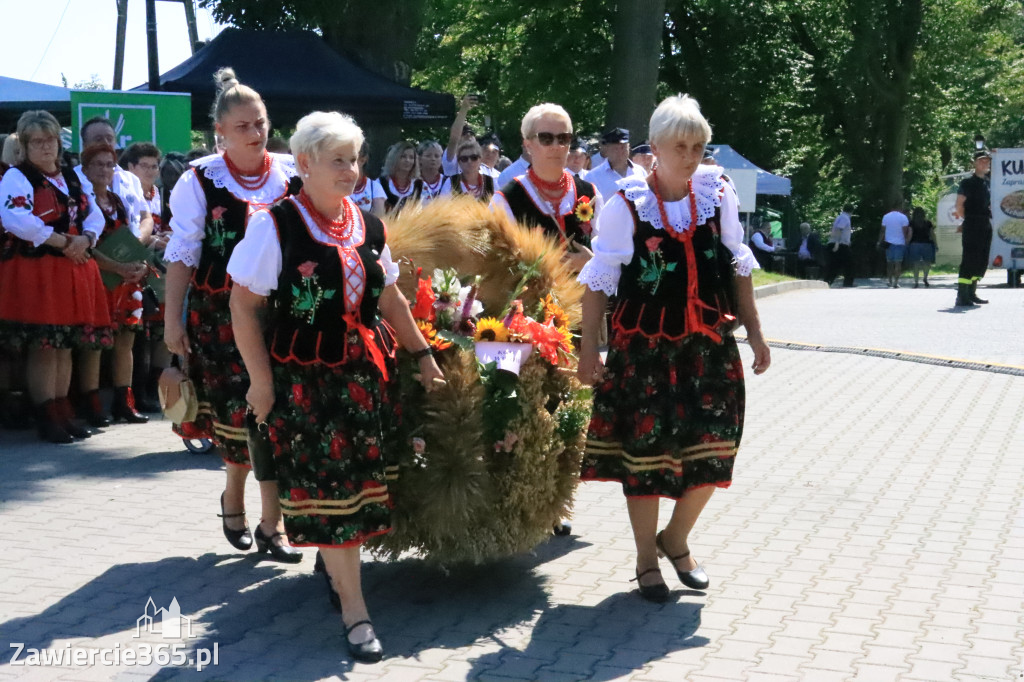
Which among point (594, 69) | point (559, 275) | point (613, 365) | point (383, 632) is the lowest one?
point (383, 632)

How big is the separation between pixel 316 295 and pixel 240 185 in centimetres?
119

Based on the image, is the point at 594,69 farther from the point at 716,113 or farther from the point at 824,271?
the point at 824,271

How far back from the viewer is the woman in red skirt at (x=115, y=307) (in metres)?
8.40

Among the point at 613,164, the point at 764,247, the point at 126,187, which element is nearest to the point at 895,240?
the point at 764,247

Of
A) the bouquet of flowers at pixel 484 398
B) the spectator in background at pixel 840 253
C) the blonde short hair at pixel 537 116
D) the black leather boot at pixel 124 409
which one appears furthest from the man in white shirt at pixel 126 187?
the spectator in background at pixel 840 253

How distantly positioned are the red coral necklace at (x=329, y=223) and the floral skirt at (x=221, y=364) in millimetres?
1056

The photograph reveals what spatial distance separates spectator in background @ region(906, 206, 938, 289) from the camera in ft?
81.0

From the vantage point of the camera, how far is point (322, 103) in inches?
582

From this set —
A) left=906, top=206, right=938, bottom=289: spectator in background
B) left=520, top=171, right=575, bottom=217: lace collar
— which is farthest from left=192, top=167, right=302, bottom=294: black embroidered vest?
left=906, top=206, right=938, bottom=289: spectator in background

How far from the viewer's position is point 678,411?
16.1ft

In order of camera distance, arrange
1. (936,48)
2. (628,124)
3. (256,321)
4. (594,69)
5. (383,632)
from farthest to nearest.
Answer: (936,48)
(594,69)
(628,124)
(383,632)
(256,321)

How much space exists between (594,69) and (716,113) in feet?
15.2

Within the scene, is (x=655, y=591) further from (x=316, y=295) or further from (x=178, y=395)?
(x=178, y=395)

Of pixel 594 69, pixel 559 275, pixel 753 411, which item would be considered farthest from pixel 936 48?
pixel 559 275
